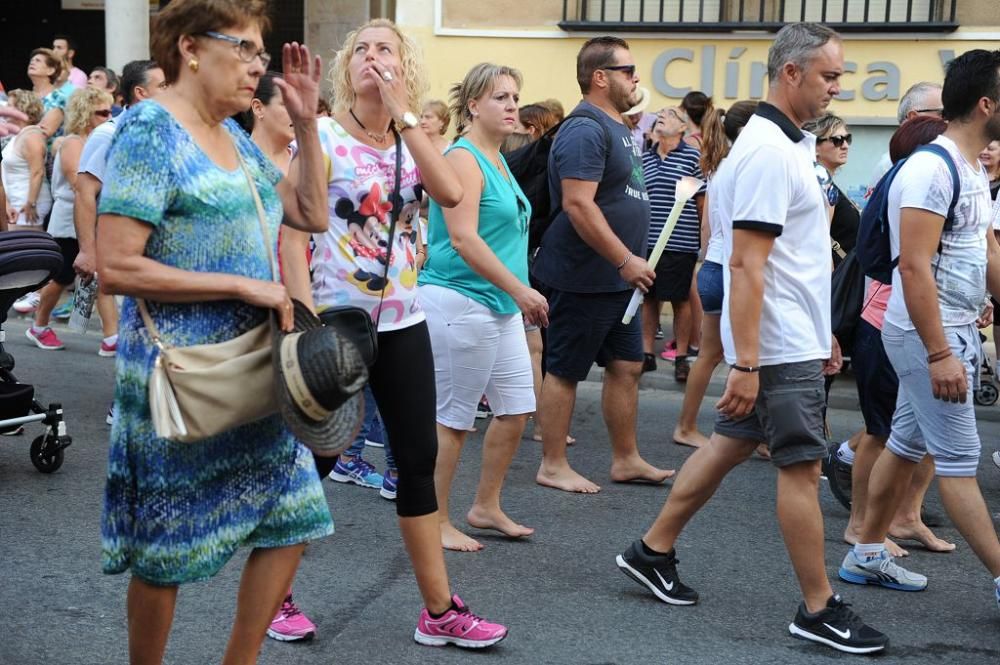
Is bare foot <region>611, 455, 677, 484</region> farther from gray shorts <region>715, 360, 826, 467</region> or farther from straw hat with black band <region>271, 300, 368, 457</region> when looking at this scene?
straw hat with black band <region>271, 300, 368, 457</region>

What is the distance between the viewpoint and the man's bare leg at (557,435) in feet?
20.5

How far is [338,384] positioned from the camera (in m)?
3.01

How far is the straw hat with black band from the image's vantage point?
2.97 metres

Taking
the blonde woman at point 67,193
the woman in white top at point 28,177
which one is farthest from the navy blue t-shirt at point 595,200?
the woman in white top at point 28,177

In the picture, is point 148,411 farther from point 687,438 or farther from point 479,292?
point 687,438

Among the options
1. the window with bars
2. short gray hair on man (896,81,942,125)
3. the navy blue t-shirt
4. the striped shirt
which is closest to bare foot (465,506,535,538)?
the navy blue t-shirt

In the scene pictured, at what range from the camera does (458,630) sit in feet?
13.6

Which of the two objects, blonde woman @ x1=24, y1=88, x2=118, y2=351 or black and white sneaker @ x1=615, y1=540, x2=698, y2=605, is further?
blonde woman @ x1=24, y1=88, x2=118, y2=351

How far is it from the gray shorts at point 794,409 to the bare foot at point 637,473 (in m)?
2.26

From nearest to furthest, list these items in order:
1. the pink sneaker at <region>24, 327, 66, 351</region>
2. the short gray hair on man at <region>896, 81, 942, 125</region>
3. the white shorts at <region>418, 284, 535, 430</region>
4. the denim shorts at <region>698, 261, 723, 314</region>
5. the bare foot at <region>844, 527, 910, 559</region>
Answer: the white shorts at <region>418, 284, 535, 430</region> < the bare foot at <region>844, 527, 910, 559</region> < the denim shorts at <region>698, 261, 723, 314</region> < the short gray hair on man at <region>896, 81, 942, 125</region> < the pink sneaker at <region>24, 327, 66, 351</region>

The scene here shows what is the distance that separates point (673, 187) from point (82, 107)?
426 centimetres

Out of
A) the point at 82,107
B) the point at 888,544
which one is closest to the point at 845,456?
the point at 888,544

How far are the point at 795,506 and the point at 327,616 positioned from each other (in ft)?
5.28

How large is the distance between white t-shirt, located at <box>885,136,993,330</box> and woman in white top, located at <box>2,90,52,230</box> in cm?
774
